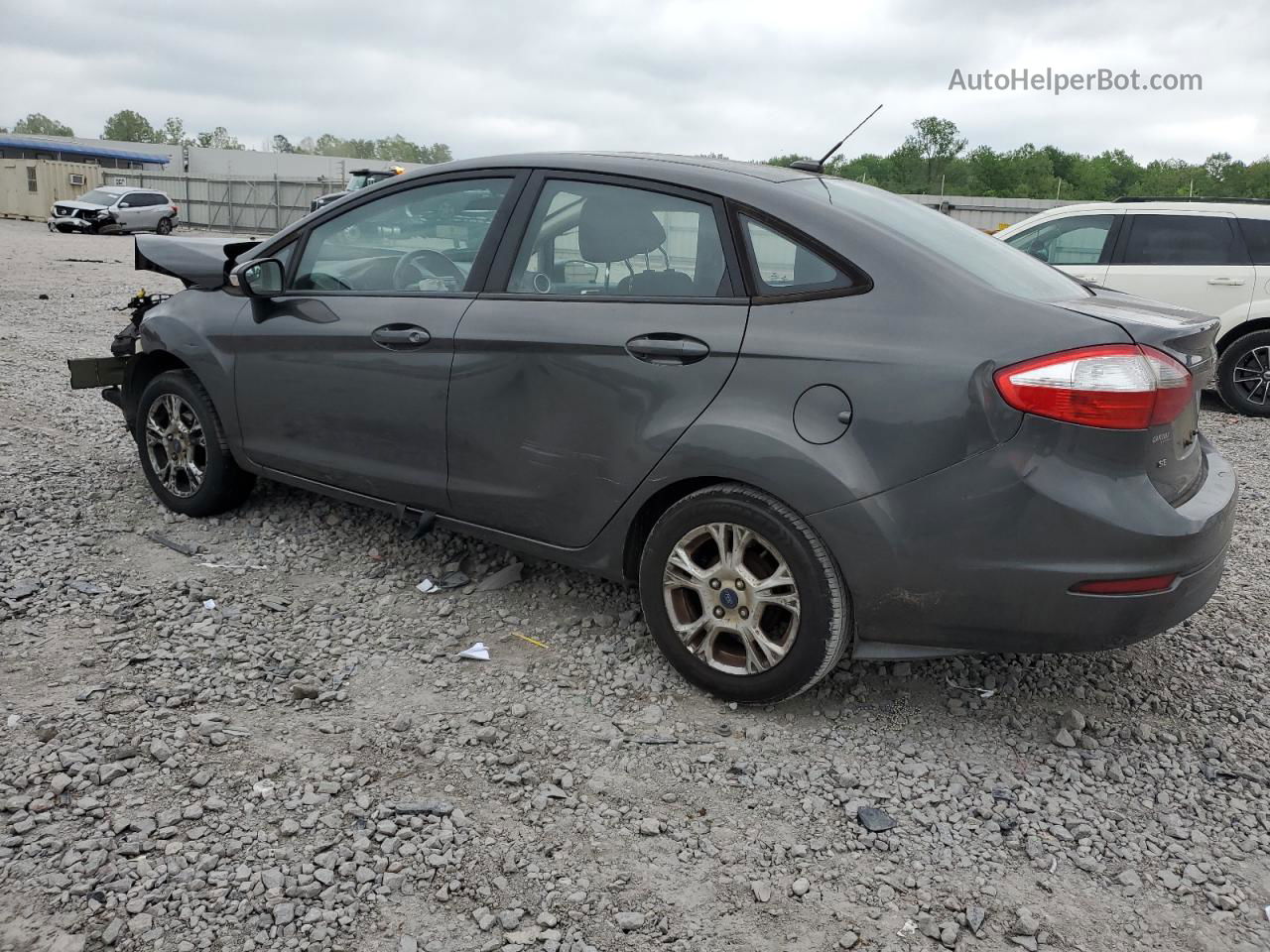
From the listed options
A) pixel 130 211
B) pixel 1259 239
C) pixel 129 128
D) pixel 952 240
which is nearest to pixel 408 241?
pixel 952 240

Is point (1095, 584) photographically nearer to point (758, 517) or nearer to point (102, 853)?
point (758, 517)

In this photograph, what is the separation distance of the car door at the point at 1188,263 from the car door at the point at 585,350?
22.8ft

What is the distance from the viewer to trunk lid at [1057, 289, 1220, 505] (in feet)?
9.51

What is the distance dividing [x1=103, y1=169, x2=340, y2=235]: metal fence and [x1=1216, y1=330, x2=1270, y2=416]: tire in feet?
106

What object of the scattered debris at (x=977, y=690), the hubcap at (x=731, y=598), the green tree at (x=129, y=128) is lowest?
the scattered debris at (x=977, y=690)

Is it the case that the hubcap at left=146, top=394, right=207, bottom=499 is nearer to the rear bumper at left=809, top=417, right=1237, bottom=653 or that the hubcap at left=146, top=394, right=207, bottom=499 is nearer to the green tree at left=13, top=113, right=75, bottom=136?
the rear bumper at left=809, top=417, right=1237, bottom=653

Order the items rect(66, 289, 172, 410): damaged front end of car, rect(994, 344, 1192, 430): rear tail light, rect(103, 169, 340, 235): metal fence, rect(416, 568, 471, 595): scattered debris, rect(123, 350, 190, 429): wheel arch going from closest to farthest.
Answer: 1. rect(994, 344, 1192, 430): rear tail light
2. rect(416, 568, 471, 595): scattered debris
3. rect(123, 350, 190, 429): wheel arch
4. rect(66, 289, 172, 410): damaged front end of car
5. rect(103, 169, 340, 235): metal fence

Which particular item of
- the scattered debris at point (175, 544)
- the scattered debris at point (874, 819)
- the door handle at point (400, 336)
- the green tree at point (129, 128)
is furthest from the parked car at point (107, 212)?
the green tree at point (129, 128)

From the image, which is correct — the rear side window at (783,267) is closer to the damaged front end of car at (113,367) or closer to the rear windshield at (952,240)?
the rear windshield at (952,240)

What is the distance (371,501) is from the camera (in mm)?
4289

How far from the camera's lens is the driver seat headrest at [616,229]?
354 cm

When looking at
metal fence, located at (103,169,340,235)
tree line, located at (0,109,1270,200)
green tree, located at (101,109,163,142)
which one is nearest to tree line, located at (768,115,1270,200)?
tree line, located at (0,109,1270,200)

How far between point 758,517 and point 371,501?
6.01ft

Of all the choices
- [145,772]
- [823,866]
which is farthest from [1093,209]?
[145,772]
